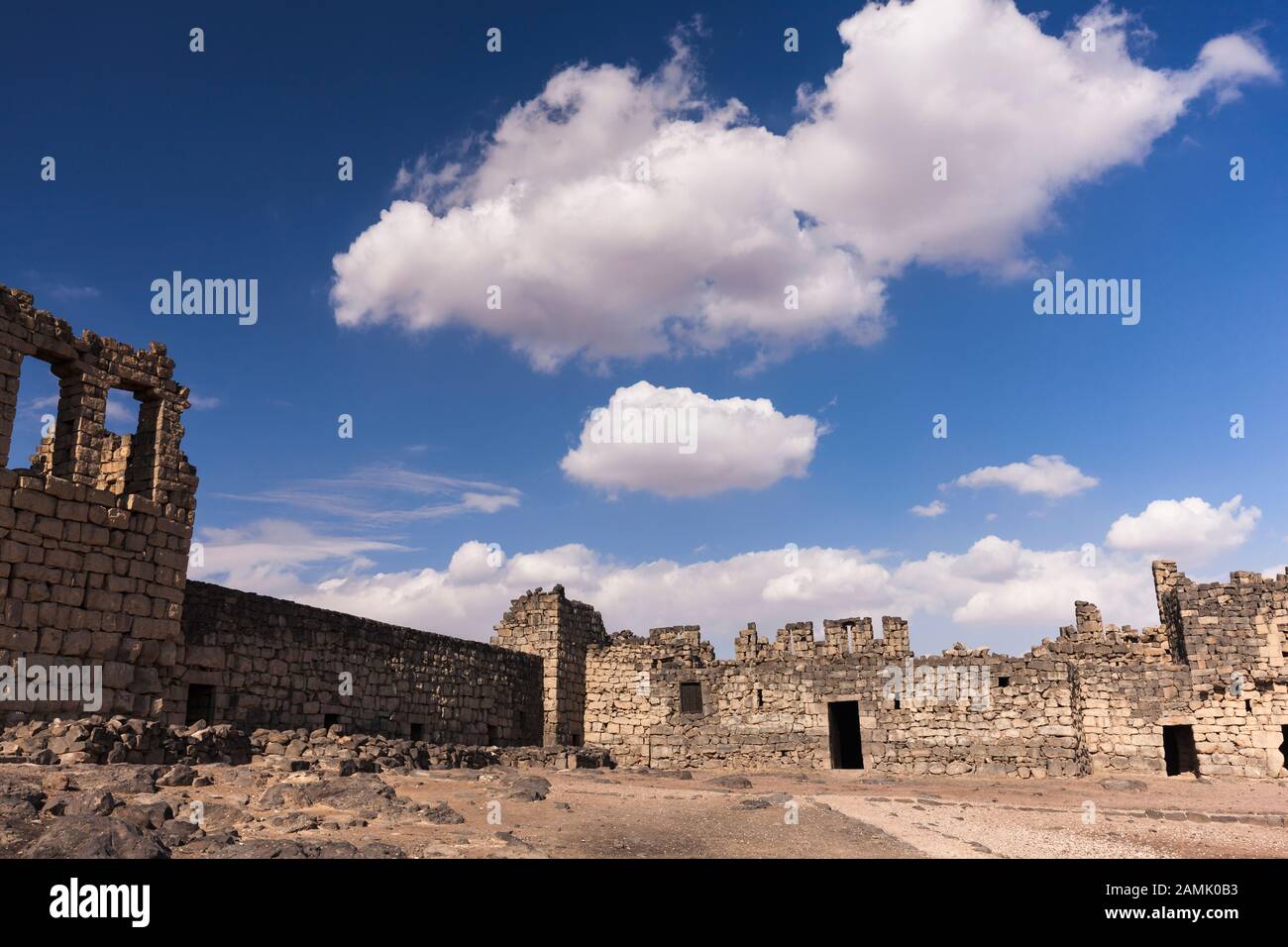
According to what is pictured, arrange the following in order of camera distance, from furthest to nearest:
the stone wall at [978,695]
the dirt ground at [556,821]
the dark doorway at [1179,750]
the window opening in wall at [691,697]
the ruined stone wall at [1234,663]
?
1. the window opening in wall at [691,697]
2. the dark doorway at [1179,750]
3. the stone wall at [978,695]
4. the ruined stone wall at [1234,663]
5. the dirt ground at [556,821]

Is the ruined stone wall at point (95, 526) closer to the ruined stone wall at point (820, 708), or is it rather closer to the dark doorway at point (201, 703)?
the dark doorway at point (201, 703)

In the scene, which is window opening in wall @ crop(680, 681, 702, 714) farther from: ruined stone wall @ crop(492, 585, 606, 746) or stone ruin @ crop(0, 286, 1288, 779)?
ruined stone wall @ crop(492, 585, 606, 746)

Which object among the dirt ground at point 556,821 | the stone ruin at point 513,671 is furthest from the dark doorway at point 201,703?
the dirt ground at point 556,821

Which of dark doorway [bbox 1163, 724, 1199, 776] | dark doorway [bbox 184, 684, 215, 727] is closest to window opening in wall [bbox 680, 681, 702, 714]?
dark doorway [bbox 1163, 724, 1199, 776]

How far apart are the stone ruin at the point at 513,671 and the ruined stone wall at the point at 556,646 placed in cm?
7

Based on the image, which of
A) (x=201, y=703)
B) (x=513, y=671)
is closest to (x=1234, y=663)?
(x=513, y=671)

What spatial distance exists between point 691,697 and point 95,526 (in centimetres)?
1819

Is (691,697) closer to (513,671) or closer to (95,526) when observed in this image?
(513,671)

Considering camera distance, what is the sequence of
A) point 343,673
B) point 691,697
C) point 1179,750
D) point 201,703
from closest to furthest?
point 201,703, point 343,673, point 1179,750, point 691,697

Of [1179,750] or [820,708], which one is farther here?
[820,708]

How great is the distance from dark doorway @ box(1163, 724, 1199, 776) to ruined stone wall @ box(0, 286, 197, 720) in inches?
955

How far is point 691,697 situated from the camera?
89.1ft

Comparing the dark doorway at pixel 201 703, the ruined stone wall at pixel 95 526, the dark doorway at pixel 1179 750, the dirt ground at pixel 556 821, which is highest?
the ruined stone wall at pixel 95 526

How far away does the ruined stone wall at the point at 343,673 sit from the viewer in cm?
1565
